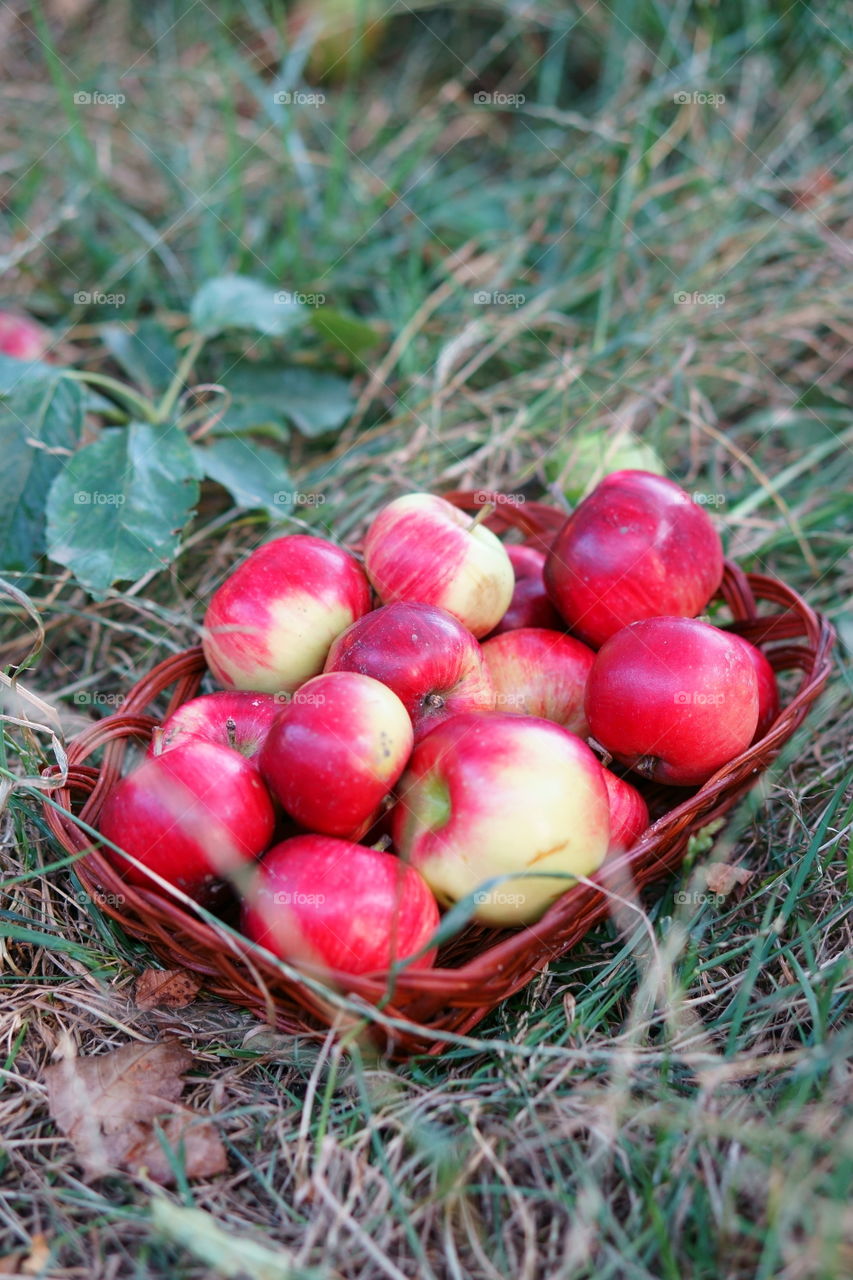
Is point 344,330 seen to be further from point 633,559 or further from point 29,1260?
point 29,1260

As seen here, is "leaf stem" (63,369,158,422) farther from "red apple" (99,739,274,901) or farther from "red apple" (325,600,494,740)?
"red apple" (99,739,274,901)

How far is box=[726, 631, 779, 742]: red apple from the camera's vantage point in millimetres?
1886

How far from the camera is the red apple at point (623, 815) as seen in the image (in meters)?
1.65

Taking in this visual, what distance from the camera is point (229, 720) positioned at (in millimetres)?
1689

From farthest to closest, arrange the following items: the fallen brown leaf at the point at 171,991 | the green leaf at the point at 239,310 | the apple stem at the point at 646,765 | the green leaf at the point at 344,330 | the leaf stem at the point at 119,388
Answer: the green leaf at the point at 344,330 → the green leaf at the point at 239,310 → the leaf stem at the point at 119,388 → the apple stem at the point at 646,765 → the fallen brown leaf at the point at 171,991

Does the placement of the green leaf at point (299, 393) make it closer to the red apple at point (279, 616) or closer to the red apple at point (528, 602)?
the red apple at point (528, 602)

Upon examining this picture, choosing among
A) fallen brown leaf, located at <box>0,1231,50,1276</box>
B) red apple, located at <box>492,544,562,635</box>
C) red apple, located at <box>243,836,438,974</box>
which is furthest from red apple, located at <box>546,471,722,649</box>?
fallen brown leaf, located at <box>0,1231,50,1276</box>

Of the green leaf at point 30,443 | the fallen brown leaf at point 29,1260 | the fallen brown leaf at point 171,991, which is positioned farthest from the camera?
the green leaf at point 30,443

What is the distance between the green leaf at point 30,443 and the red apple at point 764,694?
1556mm

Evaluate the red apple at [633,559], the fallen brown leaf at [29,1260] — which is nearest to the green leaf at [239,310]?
the red apple at [633,559]

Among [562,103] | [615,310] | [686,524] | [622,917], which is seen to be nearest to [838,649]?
[686,524]

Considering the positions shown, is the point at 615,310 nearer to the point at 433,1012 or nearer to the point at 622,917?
the point at 622,917

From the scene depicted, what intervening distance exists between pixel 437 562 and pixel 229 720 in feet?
1.53

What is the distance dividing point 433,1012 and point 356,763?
38 centimetres
